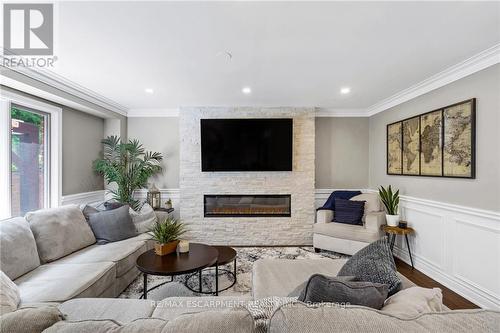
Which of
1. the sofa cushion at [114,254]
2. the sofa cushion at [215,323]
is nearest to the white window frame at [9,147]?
the sofa cushion at [114,254]

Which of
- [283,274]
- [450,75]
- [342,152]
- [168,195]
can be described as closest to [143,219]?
[168,195]

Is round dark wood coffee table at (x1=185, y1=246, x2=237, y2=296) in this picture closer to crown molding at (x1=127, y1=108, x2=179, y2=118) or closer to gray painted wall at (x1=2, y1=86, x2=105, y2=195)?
gray painted wall at (x1=2, y1=86, x2=105, y2=195)

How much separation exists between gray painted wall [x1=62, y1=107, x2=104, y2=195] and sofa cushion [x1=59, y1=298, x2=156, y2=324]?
2585mm

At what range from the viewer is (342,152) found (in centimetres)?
434

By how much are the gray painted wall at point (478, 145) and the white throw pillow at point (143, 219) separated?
12.2 feet

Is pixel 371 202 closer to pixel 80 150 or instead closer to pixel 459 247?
pixel 459 247

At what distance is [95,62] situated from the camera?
2318 mm

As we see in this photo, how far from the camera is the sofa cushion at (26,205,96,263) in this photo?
2242 mm

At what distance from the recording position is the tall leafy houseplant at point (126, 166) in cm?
382

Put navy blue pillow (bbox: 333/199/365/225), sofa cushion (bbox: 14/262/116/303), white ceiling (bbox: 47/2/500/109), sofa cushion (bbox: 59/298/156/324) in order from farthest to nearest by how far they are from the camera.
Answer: navy blue pillow (bbox: 333/199/365/225) → sofa cushion (bbox: 14/262/116/303) → white ceiling (bbox: 47/2/500/109) → sofa cushion (bbox: 59/298/156/324)

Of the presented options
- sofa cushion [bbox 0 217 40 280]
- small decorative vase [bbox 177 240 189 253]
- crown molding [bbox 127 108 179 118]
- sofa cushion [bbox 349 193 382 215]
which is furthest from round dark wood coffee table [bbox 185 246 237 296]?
crown molding [bbox 127 108 179 118]

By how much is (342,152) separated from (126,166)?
396cm

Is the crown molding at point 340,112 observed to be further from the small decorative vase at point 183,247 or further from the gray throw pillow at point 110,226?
the gray throw pillow at point 110,226

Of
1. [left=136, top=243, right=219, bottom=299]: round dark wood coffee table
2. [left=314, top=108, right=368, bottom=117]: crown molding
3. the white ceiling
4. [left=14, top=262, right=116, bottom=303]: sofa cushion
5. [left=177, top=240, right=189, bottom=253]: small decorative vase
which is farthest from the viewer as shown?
[left=314, top=108, right=368, bottom=117]: crown molding
